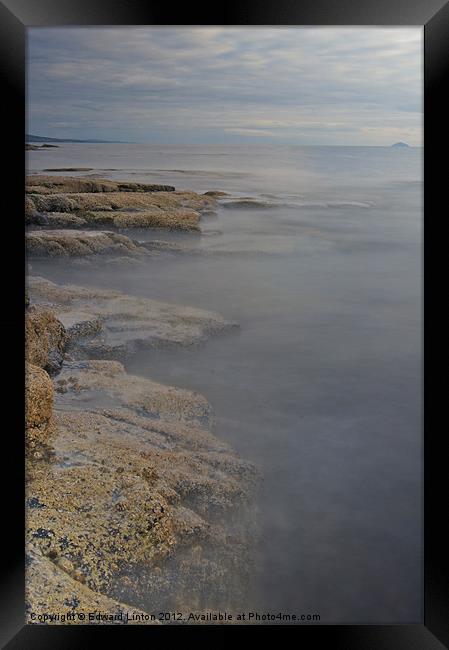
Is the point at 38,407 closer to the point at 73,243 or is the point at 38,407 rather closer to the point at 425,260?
the point at 73,243

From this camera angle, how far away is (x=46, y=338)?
8.02ft

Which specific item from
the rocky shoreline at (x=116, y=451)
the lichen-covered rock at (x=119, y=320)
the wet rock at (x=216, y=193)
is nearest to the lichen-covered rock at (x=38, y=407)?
the rocky shoreline at (x=116, y=451)

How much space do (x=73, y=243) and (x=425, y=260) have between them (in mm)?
1155

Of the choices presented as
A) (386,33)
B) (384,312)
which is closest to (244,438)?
(384,312)

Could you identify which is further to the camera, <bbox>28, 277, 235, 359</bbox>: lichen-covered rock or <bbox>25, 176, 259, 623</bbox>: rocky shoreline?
<bbox>28, 277, 235, 359</bbox>: lichen-covered rock

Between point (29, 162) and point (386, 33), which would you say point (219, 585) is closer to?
point (29, 162)

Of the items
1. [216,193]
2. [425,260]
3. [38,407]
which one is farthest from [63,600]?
[425,260]

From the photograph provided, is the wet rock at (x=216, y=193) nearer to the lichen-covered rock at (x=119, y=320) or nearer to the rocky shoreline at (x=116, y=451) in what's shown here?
the rocky shoreline at (x=116, y=451)

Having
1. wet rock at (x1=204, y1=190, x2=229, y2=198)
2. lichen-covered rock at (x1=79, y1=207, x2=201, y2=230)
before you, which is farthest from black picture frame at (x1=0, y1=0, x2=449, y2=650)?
wet rock at (x1=204, y1=190, x2=229, y2=198)

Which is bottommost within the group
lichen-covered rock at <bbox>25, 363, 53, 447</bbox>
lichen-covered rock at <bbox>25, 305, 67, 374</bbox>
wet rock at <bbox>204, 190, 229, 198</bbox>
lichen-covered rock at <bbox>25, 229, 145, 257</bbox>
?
lichen-covered rock at <bbox>25, 363, 53, 447</bbox>

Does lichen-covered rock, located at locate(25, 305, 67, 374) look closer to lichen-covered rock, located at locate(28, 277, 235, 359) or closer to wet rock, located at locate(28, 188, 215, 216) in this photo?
lichen-covered rock, located at locate(28, 277, 235, 359)

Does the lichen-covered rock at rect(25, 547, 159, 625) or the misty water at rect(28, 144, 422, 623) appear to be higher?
the misty water at rect(28, 144, 422, 623)

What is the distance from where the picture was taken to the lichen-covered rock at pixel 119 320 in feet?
8.04

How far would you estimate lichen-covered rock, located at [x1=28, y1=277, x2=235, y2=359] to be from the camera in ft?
8.04
